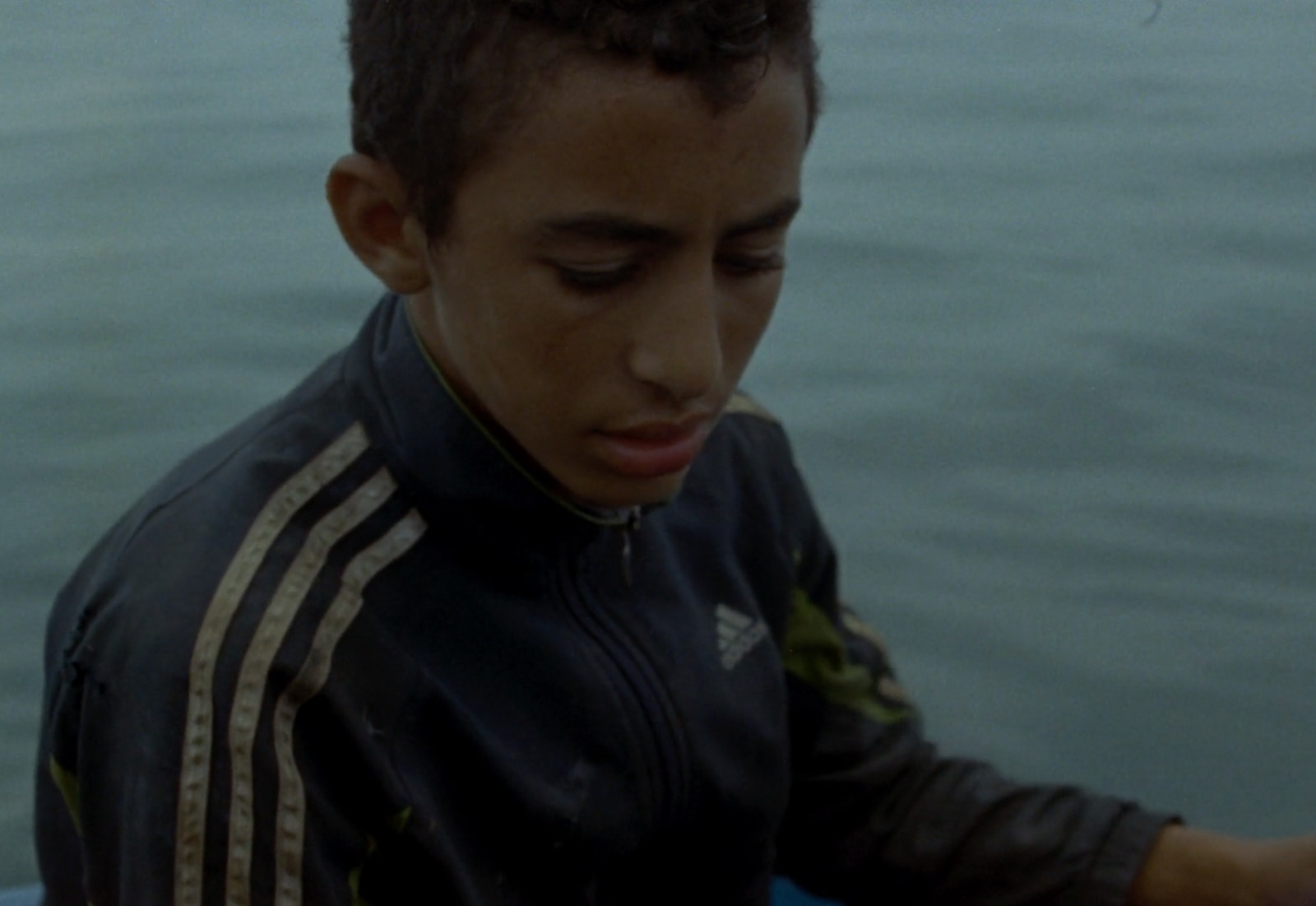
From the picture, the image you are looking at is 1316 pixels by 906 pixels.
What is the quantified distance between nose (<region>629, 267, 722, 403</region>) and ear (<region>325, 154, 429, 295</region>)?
0.15m

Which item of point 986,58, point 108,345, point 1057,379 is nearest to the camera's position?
point 1057,379

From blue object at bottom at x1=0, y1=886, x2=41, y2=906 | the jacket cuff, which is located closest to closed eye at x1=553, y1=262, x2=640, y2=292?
the jacket cuff

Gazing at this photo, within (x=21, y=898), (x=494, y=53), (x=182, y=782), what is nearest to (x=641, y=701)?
(x=182, y=782)

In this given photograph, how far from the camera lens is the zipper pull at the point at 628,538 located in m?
1.31

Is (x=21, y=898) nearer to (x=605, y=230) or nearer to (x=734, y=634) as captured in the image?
(x=734, y=634)

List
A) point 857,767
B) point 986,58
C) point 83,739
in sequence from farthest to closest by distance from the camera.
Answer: point 986,58
point 857,767
point 83,739

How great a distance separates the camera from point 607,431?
46.6 inches

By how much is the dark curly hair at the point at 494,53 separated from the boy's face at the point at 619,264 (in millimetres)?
13

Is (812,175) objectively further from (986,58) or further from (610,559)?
(610,559)

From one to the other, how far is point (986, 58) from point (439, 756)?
3265mm

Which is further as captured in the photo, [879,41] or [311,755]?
[879,41]

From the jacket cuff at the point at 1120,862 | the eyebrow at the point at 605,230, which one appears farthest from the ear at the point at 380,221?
the jacket cuff at the point at 1120,862

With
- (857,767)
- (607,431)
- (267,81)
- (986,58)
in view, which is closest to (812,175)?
(986,58)

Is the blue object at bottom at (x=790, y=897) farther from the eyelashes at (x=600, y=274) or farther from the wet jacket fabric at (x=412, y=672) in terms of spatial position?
the eyelashes at (x=600, y=274)
